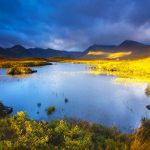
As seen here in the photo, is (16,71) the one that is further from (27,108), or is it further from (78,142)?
(78,142)

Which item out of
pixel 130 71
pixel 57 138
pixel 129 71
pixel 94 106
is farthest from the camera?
pixel 129 71

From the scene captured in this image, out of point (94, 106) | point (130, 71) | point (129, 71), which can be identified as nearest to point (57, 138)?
point (94, 106)

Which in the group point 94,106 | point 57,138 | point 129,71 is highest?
point 57,138

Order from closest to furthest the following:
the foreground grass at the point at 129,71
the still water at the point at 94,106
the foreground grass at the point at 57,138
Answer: the foreground grass at the point at 57,138, the still water at the point at 94,106, the foreground grass at the point at 129,71

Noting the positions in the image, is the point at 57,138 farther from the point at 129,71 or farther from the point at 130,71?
the point at 129,71

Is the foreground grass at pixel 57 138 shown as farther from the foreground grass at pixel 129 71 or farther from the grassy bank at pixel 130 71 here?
the grassy bank at pixel 130 71

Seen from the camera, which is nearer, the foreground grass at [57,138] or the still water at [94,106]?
the foreground grass at [57,138]

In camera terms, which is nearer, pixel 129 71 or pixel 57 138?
pixel 57 138

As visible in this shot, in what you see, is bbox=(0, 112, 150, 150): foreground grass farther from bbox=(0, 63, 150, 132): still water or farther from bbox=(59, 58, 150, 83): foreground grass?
bbox=(59, 58, 150, 83): foreground grass

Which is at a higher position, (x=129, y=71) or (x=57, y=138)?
(x=57, y=138)

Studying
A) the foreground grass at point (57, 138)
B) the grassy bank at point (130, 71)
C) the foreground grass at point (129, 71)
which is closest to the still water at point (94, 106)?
the foreground grass at point (57, 138)

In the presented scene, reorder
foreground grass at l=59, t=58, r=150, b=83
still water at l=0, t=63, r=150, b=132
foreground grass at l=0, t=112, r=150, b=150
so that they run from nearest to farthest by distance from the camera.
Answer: foreground grass at l=0, t=112, r=150, b=150
still water at l=0, t=63, r=150, b=132
foreground grass at l=59, t=58, r=150, b=83

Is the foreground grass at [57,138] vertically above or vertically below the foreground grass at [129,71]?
Answer: above

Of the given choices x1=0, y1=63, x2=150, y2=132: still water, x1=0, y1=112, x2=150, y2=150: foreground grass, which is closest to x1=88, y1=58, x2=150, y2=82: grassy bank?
x1=0, y1=63, x2=150, y2=132: still water
